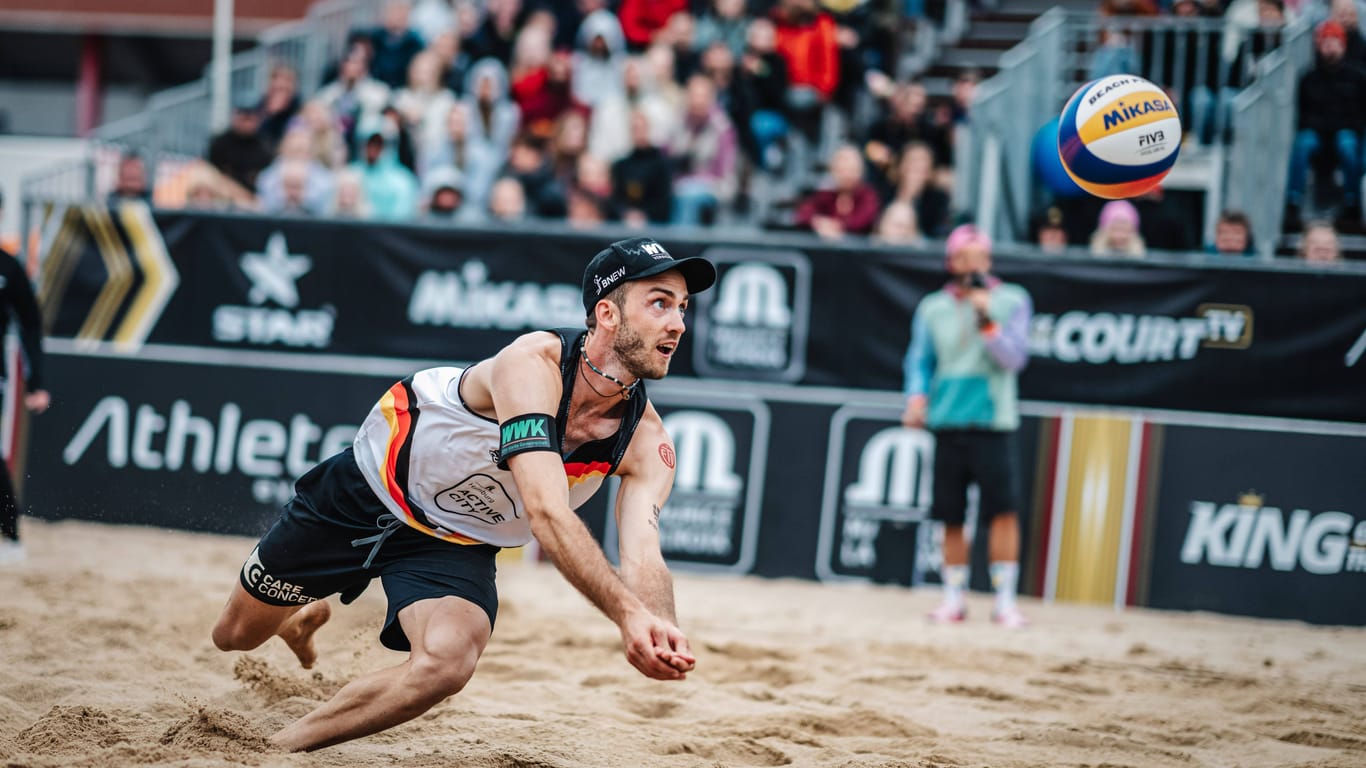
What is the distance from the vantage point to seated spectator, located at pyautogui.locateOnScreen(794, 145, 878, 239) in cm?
1042

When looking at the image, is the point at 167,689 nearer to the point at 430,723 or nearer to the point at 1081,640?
the point at 430,723

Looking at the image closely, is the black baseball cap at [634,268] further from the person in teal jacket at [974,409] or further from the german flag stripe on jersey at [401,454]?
the person in teal jacket at [974,409]

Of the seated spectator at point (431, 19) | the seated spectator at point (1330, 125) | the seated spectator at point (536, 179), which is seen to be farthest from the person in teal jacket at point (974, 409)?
the seated spectator at point (431, 19)

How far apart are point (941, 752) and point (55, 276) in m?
7.73

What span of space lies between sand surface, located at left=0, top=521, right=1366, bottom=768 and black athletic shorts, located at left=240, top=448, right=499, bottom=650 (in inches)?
19.8

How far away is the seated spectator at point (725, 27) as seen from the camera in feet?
41.4

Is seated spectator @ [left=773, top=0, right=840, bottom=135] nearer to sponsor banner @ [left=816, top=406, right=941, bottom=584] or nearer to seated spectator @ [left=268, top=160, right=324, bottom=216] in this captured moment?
sponsor banner @ [left=816, top=406, right=941, bottom=584]

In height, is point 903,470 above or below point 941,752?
above

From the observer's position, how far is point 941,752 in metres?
4.93

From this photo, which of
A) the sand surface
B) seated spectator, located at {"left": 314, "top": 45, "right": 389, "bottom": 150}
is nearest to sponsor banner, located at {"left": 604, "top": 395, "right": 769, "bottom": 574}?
the sand surface

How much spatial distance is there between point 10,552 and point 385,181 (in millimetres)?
4611

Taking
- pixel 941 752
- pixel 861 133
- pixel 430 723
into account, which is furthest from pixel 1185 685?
A: pixel 861 133

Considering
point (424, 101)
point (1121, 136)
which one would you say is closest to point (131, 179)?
point (424, 101)

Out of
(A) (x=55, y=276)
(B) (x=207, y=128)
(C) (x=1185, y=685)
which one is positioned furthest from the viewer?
(B) (x=207, y=128)
